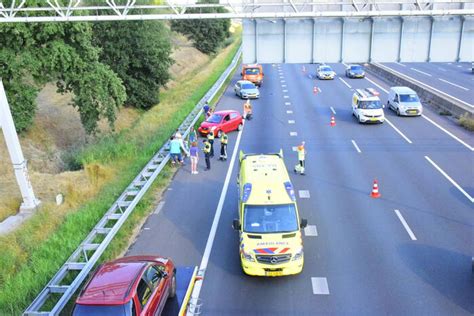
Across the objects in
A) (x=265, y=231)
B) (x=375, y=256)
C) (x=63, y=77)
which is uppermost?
(x=63, y=77)

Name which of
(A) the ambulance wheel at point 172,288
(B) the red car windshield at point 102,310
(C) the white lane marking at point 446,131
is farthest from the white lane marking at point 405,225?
(C) the white lane marking at point 446,131

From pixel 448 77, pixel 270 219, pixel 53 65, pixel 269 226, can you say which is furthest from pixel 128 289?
pixel 448 77

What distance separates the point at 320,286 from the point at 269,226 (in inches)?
77.5

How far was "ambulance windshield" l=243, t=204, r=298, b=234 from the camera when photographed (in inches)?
459

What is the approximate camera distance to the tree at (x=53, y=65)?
19.4 metres

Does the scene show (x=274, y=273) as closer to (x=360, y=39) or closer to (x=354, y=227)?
(x=354, y=227)

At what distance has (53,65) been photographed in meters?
20.1

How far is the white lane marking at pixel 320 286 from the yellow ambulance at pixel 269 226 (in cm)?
48

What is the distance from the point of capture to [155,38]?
36438 millimetres

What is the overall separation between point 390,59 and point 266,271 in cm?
1071

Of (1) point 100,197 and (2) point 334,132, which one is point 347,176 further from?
(1) point 100,197

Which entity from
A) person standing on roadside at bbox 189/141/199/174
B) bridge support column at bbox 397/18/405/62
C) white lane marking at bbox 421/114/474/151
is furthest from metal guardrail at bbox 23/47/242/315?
white lane marking at bbox 421/114/474/151

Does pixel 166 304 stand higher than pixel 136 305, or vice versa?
pixel 136 305

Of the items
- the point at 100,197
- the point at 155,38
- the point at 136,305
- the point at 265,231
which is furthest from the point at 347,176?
the point at 155,38
